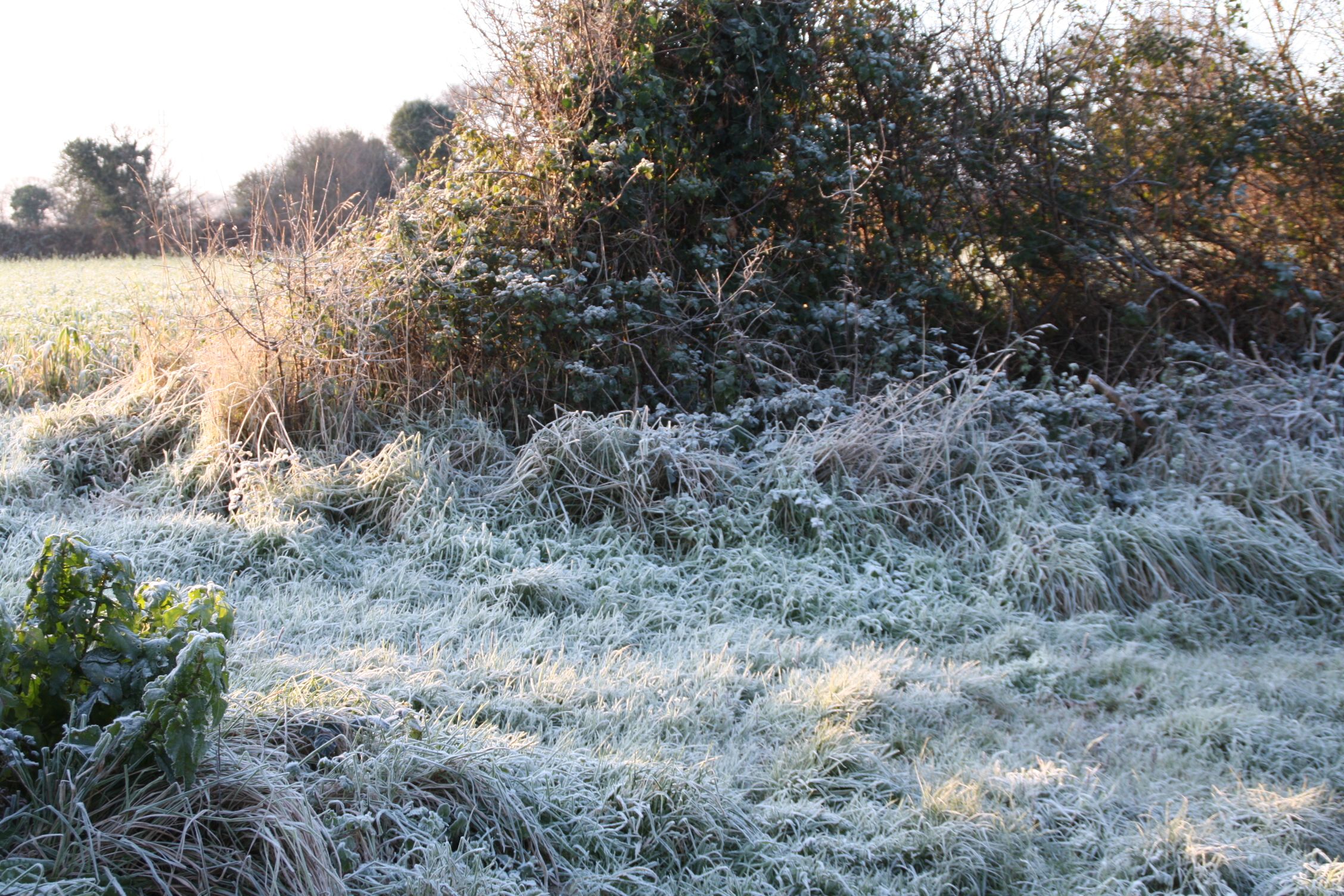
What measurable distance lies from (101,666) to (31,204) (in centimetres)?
2313

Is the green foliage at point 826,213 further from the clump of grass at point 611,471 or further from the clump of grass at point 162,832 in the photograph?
the clump of grass at point 162,832

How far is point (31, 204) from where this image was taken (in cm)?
2077

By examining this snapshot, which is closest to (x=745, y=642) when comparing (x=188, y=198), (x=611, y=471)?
(x=611, y=471)

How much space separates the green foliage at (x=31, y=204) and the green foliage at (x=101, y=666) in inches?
892

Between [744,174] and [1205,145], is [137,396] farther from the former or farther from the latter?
[1205,145]

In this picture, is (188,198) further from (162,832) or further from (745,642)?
(162,832)

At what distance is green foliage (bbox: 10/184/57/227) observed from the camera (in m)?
20.6

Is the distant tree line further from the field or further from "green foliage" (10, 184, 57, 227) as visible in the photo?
the field

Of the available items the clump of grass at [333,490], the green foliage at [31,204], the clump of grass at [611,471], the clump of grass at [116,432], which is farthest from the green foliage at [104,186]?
the clump of grass at [611,471]

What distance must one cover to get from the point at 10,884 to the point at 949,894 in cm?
229

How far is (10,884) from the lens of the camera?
1.94 metres

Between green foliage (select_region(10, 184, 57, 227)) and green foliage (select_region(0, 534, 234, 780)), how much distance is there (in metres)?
22.7

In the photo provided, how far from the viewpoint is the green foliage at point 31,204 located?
20.6 m

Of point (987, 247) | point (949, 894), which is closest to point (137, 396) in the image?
point (949, 894)
